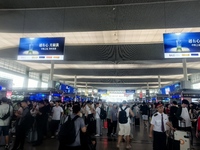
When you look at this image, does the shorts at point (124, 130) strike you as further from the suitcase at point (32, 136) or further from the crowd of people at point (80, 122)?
the suitcase at point (32, 136)

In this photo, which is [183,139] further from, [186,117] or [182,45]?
[182,45]

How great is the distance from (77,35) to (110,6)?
480 cm

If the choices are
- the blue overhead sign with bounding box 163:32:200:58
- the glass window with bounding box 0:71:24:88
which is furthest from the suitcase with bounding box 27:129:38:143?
the glass window with bounding box 0:71:24:88

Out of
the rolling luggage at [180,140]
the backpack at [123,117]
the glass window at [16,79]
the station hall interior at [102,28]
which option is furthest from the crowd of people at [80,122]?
the glass window at [16,79]

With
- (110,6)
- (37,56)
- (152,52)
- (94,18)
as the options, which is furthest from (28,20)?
(152,52)

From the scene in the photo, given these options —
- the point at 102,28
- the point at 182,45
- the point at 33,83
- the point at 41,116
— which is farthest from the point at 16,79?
the point at 182,45

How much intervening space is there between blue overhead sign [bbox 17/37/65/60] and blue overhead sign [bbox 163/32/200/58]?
445 cm

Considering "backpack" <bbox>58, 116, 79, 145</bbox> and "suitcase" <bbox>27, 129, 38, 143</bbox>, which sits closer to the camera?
"backpack" <bbox>58, 116, 79, 145</bbox>

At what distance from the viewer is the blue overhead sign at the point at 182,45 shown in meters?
6.37

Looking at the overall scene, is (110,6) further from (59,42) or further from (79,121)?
(79,121)

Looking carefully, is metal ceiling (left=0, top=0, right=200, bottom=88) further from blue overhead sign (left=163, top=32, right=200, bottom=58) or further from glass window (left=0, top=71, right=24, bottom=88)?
glass window (left=0, top=71, right=24, bottom=88)

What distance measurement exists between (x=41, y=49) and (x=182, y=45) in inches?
231

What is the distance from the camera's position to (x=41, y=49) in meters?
7.18

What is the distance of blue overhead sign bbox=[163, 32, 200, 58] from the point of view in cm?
637
